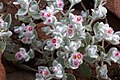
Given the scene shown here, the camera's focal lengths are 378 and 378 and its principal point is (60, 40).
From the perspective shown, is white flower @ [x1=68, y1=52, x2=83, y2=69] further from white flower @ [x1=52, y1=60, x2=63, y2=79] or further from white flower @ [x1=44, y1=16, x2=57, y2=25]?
white flower @ [x1=44, y1=16, x2=57, y2=25]

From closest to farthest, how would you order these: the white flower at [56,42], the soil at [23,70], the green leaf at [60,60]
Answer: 1. the white flower at [56,42]
2. the green leaf at [60,60]
3. the soil at [23,70]

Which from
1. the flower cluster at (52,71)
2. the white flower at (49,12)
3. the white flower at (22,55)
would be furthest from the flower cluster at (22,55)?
the white flower at (49,12)

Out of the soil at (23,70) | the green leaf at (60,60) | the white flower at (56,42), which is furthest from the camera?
the soil at (23,70)

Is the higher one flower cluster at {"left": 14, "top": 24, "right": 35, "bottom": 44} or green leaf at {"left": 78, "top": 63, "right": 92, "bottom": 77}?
flower cluster at {"left": 14, "top": 24, "right": 35, "bottom": 44}

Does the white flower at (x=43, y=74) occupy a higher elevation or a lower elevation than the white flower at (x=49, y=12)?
lower

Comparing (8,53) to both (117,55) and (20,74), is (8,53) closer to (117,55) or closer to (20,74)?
(20,74)

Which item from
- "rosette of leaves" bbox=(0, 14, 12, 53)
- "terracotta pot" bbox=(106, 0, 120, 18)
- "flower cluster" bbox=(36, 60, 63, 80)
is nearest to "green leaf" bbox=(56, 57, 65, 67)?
"flower cluster" bbox=(36, 60, 63, 80)

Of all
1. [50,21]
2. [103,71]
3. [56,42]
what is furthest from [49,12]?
[103,71]

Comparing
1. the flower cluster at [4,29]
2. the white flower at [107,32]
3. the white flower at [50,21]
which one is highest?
the white flower at [50,21]

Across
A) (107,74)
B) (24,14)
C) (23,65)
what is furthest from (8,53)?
(107,74)

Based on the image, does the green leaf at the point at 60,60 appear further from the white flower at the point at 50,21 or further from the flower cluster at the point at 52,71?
the white flower at the point at 50,21

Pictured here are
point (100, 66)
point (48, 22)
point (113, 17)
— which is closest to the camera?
point (48, 22)
